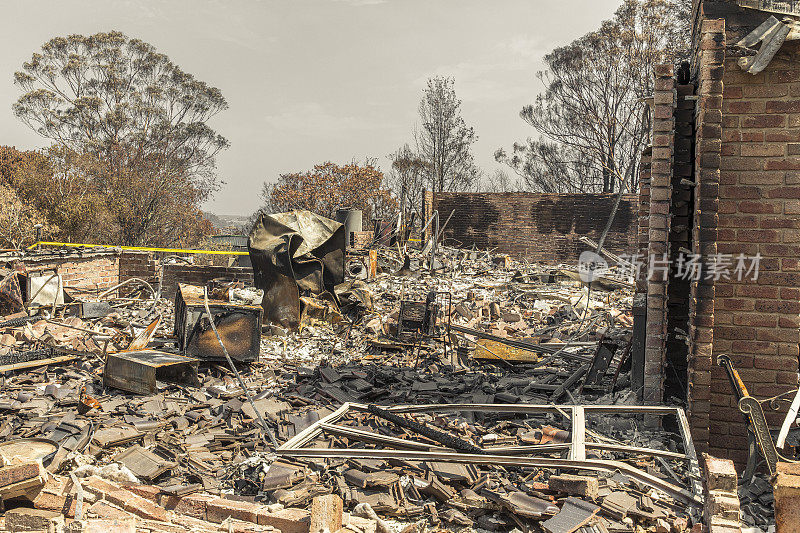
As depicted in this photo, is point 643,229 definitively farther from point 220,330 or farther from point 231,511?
point 220,330

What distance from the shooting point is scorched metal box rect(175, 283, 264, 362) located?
627cm

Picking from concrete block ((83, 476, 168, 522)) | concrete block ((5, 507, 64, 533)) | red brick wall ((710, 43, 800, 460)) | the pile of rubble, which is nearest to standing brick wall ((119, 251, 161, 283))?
the pile of rubble

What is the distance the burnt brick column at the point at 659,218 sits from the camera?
402 centimetres

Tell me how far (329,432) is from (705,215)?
324 centimetres

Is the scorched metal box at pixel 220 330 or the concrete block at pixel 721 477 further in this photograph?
the scorched metal box at pixel 220 330

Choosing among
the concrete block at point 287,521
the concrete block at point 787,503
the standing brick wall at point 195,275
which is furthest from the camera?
the standing brick wall at point 195,275

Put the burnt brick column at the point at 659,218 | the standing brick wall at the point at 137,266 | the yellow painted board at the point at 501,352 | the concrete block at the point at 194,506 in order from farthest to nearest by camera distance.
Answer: the standing brick wall at the point at 137,266, the yellow painted board at the point at 501,352, the burnt brick column at the point at 659,218, the concrete block at the point at 194,506

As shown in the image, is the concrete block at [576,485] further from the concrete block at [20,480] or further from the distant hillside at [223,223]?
the distant hillside at [223,223]

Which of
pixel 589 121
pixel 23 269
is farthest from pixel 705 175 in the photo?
pixel 589 121

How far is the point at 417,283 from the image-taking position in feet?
43.5

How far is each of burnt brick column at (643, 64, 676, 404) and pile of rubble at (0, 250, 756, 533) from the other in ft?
1.58

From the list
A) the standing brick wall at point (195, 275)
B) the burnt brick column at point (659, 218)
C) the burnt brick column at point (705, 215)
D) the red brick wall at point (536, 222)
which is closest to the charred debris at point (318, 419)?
the burnt brick column at point (705, 215)

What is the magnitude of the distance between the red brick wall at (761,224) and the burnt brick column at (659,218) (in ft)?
1.36

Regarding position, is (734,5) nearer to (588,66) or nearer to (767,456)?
(767,456)
